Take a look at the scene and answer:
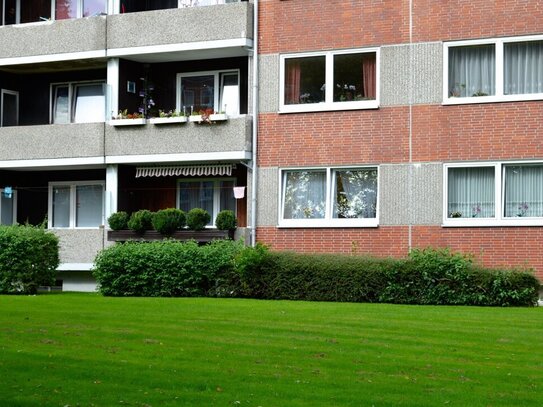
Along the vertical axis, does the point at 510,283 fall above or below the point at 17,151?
below

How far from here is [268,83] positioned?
3008 centimetres

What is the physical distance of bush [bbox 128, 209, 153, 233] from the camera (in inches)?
1198

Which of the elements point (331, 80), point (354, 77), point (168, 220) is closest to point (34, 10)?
point (168, 220)

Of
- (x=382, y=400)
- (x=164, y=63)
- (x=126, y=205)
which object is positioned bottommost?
(x=382, y=400)

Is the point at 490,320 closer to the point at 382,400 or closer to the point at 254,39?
the point at 382,400

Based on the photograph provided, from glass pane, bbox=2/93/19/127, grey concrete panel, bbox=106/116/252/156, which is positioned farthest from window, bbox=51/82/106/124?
grey concrete panel, bbox=106/116/252/156

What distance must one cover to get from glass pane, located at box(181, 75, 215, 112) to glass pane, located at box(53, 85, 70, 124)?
4.12 m

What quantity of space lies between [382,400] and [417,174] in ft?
54.9

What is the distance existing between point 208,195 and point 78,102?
5.42 m

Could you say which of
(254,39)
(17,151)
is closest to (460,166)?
(254,39)

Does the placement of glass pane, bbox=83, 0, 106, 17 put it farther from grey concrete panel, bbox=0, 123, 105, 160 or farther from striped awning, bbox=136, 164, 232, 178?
striped awning, bbox=136, 164, 232, 178

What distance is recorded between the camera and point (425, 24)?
92.5 feet

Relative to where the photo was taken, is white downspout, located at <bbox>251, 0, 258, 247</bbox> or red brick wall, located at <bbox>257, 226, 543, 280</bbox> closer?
red brick wall, located at <bbox>257, 226, 543, 280</bbox>

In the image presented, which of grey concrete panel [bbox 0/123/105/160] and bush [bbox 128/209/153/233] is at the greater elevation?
grey concrete panel [bbox 0/123/105/160]
